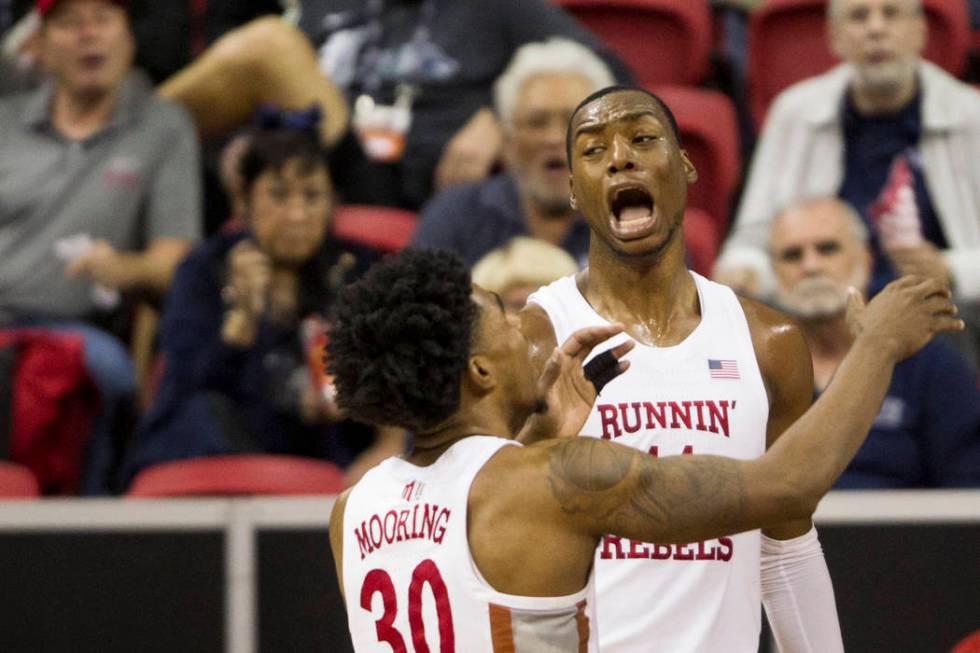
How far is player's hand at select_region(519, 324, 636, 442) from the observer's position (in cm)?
274

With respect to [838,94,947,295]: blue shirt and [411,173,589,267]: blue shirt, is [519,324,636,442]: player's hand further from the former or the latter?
[838,94,947,295]: blue shirt

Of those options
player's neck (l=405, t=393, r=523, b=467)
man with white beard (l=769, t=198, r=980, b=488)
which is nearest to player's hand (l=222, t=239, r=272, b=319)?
man with white beard (l=769, t=198, r=980, b=488)

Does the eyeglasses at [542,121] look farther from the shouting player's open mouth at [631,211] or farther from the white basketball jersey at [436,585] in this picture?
the white basketball jersey at [436,585]

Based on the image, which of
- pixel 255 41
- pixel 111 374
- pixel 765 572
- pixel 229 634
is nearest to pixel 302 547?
pixel 229 634

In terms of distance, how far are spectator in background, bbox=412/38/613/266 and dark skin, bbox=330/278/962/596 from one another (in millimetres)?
2373

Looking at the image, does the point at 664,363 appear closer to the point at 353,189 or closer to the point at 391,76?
the point at 353,189

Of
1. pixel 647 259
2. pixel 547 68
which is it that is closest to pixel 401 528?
pixel 647 259

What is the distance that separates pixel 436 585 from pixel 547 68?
2851 mm

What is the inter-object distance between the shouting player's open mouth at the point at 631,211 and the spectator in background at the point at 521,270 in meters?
1.39

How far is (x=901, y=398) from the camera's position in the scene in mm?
4594

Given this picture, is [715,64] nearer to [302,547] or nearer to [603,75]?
[603,75]

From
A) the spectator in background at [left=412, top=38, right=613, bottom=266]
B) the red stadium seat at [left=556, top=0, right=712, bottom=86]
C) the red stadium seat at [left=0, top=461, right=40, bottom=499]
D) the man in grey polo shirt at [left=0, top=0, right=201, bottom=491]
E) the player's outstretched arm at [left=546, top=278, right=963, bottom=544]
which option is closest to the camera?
the player's outstretched arm at [left=546, top=278, right=963, bottom=544]

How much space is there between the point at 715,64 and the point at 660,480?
13.8ft

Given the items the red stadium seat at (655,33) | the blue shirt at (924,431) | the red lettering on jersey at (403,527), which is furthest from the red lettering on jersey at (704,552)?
the red stadium seat at (655,33)
